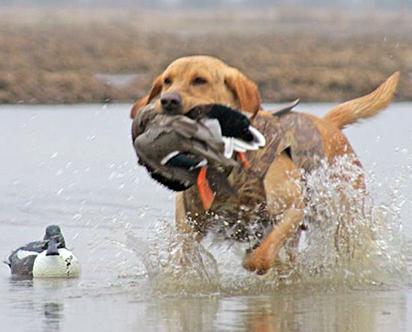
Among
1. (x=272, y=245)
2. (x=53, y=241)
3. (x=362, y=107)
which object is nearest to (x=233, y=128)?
(x=272, y=245)

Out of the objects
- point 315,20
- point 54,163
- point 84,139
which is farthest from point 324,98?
point 315,20

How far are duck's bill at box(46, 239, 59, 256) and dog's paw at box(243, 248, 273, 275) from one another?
1536 millimetres

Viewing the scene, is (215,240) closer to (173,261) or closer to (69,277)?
(173,261)

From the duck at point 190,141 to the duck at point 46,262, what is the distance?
1.37 meters

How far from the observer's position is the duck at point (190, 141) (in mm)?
9070

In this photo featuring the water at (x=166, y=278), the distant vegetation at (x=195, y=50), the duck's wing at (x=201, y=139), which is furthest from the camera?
the distant vegetation at (x=195, y=50)

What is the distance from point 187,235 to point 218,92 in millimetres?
884

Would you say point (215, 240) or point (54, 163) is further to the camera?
point (54, 163)

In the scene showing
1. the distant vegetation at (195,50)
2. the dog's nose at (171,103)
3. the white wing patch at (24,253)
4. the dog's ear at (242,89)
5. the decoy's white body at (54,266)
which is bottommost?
the decoy's white body at (54,266)

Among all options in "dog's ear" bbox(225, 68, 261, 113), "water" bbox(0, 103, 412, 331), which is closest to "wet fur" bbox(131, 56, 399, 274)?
"dog's ear" bbox(225, 68, 261, 113)

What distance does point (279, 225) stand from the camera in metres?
9.59

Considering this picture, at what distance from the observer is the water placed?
8781 millimetres

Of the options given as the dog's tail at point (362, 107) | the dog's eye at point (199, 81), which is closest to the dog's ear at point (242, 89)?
the dog's eye at point (199, 81)

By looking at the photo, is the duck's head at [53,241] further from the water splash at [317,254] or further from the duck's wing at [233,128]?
the duck's wing at [233,128]
